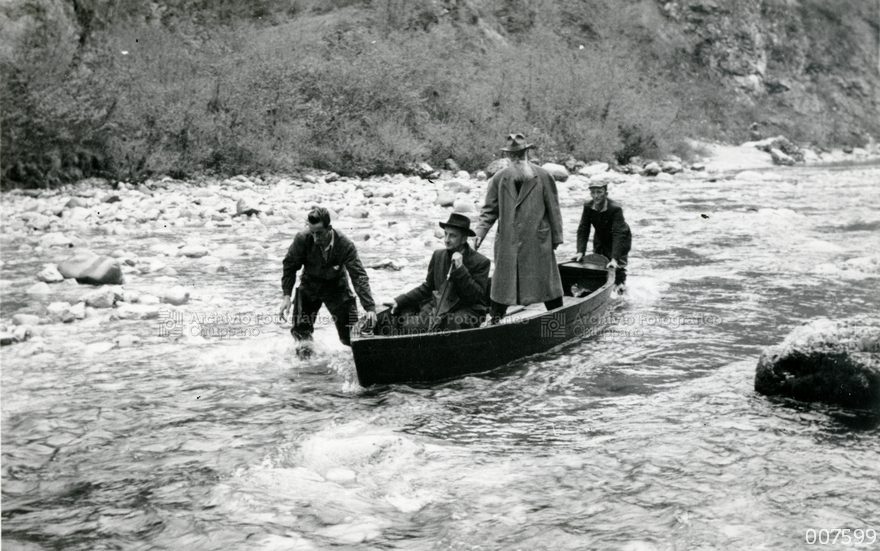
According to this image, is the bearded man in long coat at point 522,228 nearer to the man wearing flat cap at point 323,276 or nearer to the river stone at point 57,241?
the man wearing flat cap at point 323,276

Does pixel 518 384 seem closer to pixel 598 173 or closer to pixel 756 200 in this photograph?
pixel 756 200

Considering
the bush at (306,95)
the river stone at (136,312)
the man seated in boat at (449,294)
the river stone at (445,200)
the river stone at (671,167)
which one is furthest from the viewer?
the river stone at (671,167)

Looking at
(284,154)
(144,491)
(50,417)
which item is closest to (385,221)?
(284,154)

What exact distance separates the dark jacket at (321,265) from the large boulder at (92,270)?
3.58m

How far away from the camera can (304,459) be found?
15.6 ft

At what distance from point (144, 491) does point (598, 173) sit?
19.6 m

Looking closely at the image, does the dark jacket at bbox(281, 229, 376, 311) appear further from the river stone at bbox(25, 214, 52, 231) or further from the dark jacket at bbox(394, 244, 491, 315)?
the river stone at bbox(25, 214, 52, 231)

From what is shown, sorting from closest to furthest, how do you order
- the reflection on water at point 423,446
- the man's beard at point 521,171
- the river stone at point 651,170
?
the reflection on water at point 423,446
the man's beard at point 521,171
the river stone at point 651,170

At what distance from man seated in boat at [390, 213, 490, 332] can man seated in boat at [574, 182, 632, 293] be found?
2320mm

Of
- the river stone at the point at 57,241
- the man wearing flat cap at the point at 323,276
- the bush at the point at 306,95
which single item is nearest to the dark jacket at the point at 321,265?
the man wearing flat cap at the point at 323,276

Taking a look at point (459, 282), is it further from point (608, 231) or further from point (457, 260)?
point (608, 231)

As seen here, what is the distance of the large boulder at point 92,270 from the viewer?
29.2ft

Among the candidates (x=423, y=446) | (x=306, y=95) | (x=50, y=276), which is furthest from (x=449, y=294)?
(x=306, y=95)

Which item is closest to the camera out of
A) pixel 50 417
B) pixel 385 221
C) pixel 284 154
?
pixel 50 417
